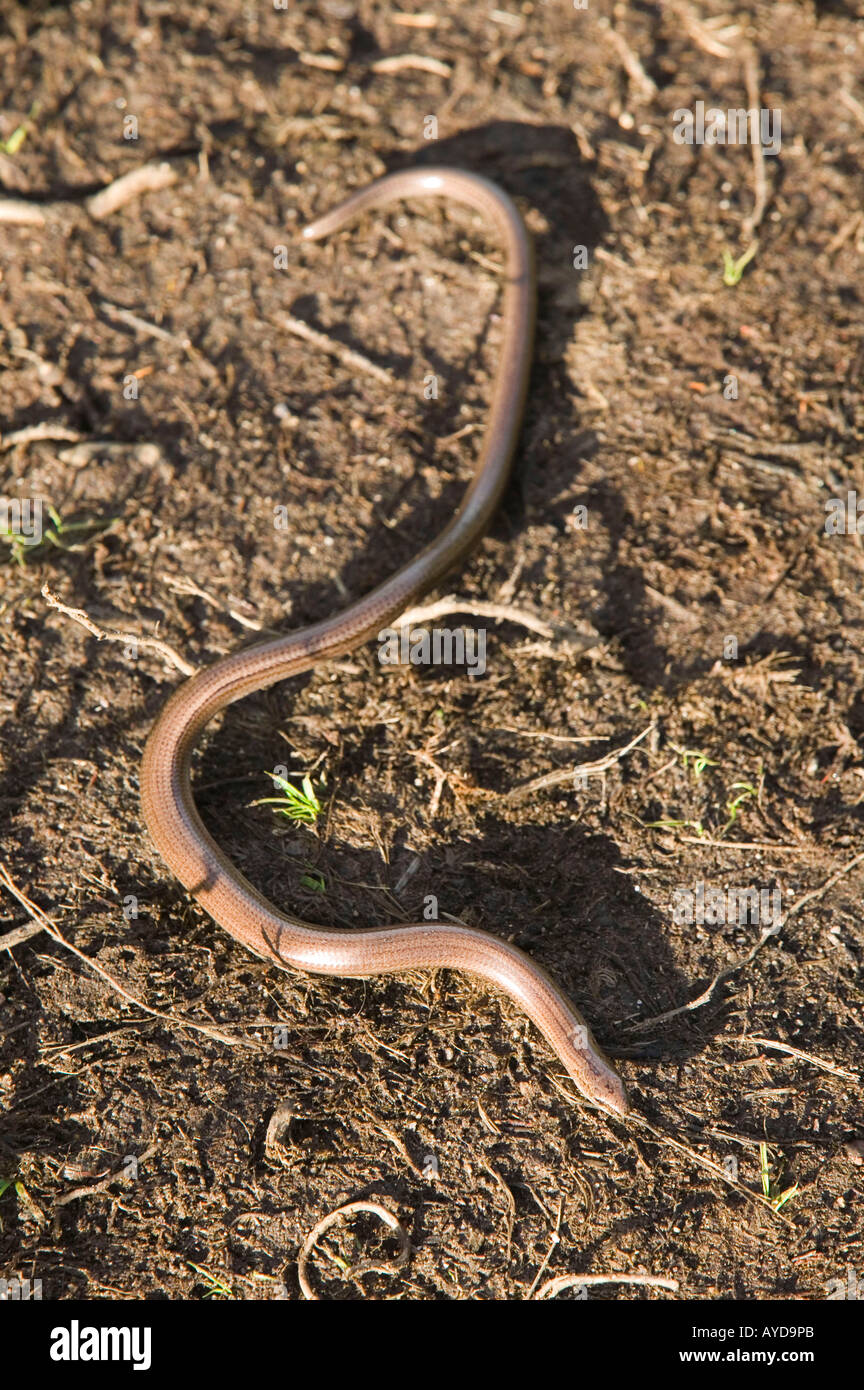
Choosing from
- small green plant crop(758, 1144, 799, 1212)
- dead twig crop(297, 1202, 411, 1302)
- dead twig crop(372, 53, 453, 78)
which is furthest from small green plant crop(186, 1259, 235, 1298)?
dead twig crop(372, 53, 453, 78)

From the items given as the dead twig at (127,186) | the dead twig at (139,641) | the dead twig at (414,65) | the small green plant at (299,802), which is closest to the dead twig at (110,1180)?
the small green plant at (299,802)

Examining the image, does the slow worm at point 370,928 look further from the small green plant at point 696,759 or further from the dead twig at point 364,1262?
the small green plant at point 696,759

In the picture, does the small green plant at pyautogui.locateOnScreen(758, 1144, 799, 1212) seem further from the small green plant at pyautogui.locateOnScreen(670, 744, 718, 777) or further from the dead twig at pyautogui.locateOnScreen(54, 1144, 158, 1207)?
the dead twig at pyautogui.locateOnScreen(54, 1144, 158, 1207)

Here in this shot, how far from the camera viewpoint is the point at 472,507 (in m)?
5.40

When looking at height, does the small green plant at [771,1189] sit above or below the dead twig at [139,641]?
below

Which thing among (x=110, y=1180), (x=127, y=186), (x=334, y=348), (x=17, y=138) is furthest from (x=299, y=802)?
(x=17, y=138)

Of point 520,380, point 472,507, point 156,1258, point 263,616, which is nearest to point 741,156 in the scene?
point 520,380

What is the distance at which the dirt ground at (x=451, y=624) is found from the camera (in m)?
4.05

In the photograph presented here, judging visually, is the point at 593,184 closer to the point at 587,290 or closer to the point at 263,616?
the point at 587,290

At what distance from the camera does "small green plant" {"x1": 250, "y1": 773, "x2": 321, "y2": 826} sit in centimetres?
471

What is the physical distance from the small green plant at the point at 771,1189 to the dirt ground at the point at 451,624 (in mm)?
13

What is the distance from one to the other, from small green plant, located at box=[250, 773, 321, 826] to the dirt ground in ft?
0.28

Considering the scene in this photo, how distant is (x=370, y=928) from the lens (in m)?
4.43

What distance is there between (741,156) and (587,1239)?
658 cm
